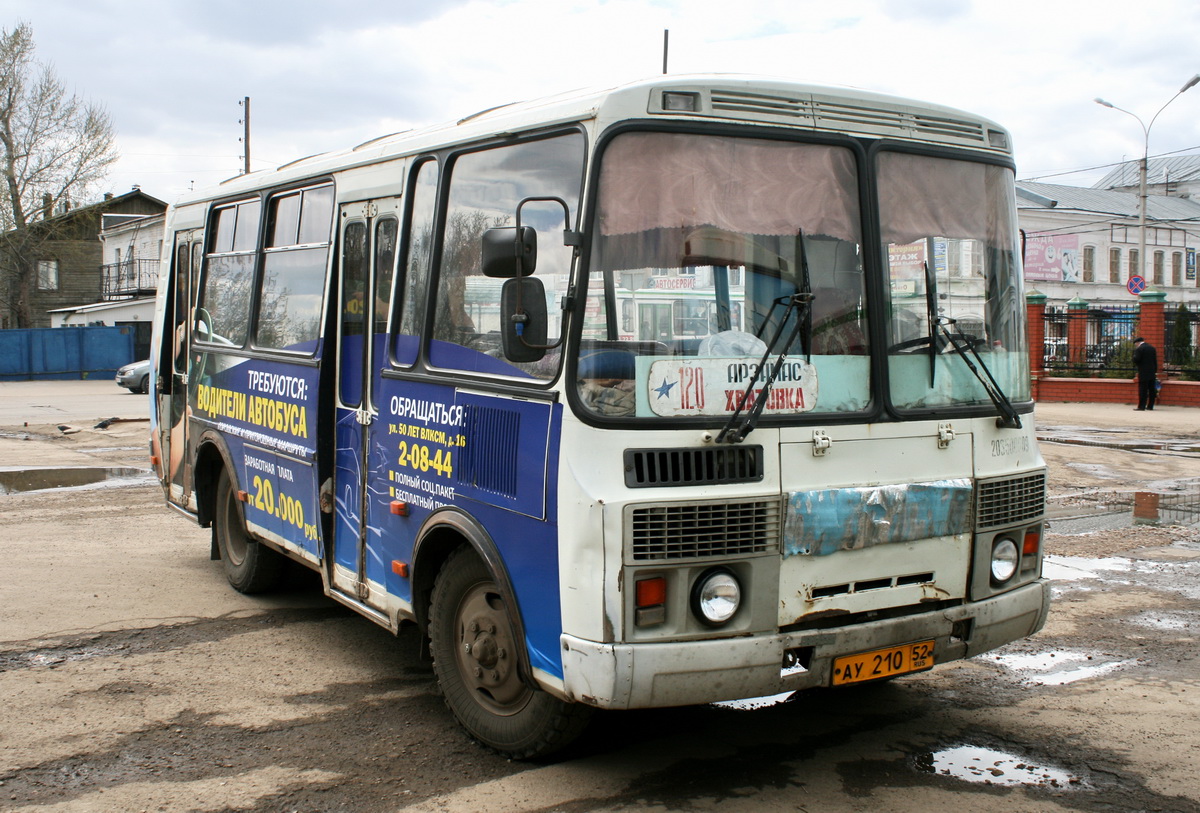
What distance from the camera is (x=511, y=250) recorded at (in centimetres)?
384

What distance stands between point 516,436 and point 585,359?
490mm

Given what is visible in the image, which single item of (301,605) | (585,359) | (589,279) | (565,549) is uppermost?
(589,279)

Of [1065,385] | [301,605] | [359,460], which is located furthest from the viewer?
[1065,385]

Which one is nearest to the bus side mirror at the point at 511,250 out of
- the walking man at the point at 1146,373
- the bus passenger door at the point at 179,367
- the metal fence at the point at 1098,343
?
the bus passenger door at the point at 179,367

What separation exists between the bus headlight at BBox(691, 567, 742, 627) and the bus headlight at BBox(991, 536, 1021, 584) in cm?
128

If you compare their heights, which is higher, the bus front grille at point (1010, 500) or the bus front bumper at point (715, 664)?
the bus front grille at point (1010, 500)

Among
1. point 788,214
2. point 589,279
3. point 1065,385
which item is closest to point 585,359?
point 589,279

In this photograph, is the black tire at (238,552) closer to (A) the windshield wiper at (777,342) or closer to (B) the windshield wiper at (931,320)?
(A) the windshield wiper at (777,342)

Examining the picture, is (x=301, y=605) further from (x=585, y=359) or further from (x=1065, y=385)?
(x=1065, y=385)

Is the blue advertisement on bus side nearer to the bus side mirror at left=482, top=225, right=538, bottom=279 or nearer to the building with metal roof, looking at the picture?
the bus side mirror at left=482, top=225, right=538, bottom=279

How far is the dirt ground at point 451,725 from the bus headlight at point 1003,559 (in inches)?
28.8

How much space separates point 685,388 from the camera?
3832 millimetres

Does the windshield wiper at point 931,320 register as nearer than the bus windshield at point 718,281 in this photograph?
No

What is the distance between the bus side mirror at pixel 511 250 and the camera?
3.83 metres
